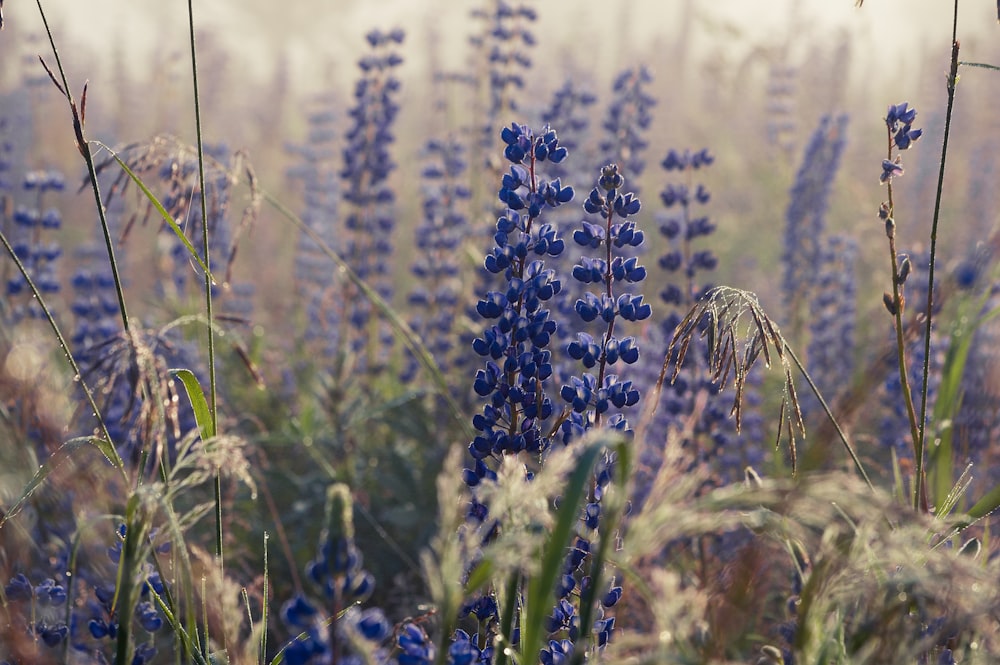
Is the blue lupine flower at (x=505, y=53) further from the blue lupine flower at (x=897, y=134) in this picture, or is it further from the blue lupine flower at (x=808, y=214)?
the blue lupine flower at (x=897, y=134)

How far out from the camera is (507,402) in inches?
75.9

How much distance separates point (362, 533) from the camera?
3.86m

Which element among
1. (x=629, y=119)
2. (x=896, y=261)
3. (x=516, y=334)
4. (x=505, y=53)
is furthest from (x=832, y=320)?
(x=516, y=334)

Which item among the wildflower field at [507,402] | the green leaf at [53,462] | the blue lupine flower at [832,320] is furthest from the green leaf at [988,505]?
the blue lupine flower at [832,320]

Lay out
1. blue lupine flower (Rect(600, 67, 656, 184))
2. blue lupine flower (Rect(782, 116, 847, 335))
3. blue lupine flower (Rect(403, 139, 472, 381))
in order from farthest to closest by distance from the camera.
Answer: blue lupine flower (Rect(782, 116, 847, 335))
blue lupine flower (Rect(403, 139, 472, 381))
blue lupine flower (Rect(600, 67, 656, 184))

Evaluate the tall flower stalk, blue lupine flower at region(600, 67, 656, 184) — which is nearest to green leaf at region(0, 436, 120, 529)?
the tall flower stalk

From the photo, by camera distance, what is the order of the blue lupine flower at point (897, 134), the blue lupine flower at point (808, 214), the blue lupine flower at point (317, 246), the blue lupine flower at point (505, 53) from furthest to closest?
the blue lupine flower at point (317, 246) → the blue lupine flower at point (808, 214) → the blue lupine flower at point (505, 53) → the blue lupine flower at point (897, 134)

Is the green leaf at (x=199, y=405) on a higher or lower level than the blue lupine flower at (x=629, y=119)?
lower

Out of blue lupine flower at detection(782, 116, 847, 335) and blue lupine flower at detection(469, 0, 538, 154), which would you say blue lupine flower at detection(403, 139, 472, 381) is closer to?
blue lupine flower at detection(469, 0, 538, 154)

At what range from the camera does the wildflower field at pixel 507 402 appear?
1225 mm

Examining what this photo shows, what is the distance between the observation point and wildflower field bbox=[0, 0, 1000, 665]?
122 centimetres

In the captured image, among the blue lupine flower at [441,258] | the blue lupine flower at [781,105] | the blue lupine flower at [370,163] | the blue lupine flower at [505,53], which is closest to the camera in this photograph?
the blue lupine flower at [441,258]

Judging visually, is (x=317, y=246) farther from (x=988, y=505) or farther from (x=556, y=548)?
(x=556, y=548)

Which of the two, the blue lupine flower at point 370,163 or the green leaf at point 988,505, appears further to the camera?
the blue lupine flower at point 370,163
